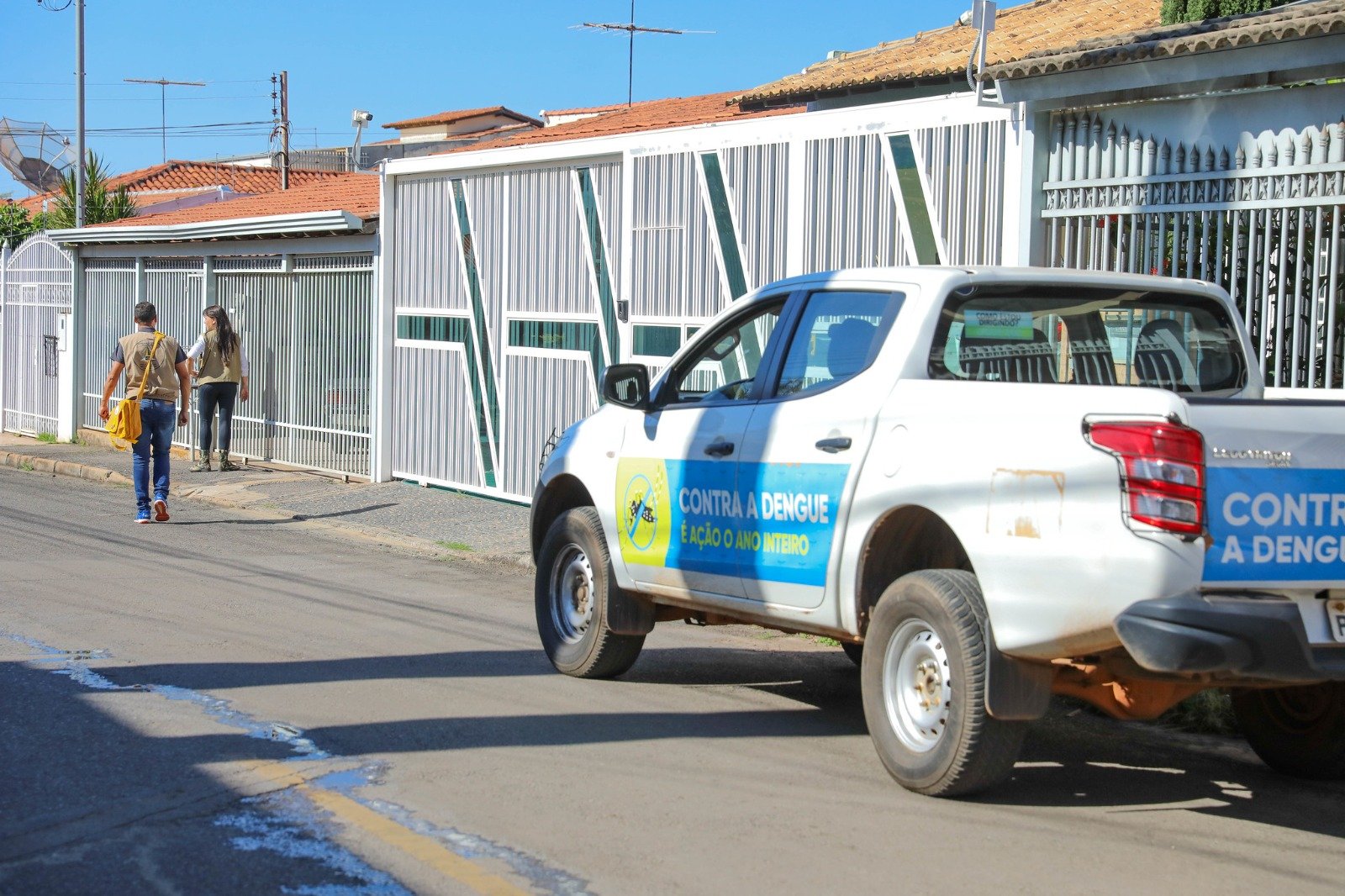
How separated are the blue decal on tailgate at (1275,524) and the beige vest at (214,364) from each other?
15019 millimetres

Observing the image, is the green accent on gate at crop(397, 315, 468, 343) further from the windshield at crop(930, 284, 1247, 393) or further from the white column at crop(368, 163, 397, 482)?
the windshield at crop(930, 284, 1247, 393)

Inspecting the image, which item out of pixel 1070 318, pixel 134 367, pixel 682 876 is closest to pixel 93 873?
pixel 682 876

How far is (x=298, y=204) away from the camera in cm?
2214

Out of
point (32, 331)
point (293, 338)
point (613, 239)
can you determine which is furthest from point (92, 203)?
point (613, 239)

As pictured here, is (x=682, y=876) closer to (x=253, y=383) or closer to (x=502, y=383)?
(x=502, y=383)

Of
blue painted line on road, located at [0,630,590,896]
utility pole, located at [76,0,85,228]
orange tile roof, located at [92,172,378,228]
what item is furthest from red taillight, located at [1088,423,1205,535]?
utility pole, located at [76,0,85,228]

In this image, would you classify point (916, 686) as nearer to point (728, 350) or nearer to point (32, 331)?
point (728, 350)

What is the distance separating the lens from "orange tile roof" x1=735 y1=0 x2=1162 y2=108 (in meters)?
15.8

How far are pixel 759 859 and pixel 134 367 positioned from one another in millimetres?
10548

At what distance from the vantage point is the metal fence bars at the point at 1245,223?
8.71 metres

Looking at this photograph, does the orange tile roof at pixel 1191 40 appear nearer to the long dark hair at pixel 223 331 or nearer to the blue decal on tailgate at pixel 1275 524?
the blue decal on tailgate at pixel 1275 524

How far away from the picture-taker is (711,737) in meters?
6.62

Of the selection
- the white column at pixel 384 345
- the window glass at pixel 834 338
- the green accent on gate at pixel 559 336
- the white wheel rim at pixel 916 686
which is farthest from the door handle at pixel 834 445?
the white column at pixel 384 345

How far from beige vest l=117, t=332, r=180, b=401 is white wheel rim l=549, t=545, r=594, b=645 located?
23.8 ft
